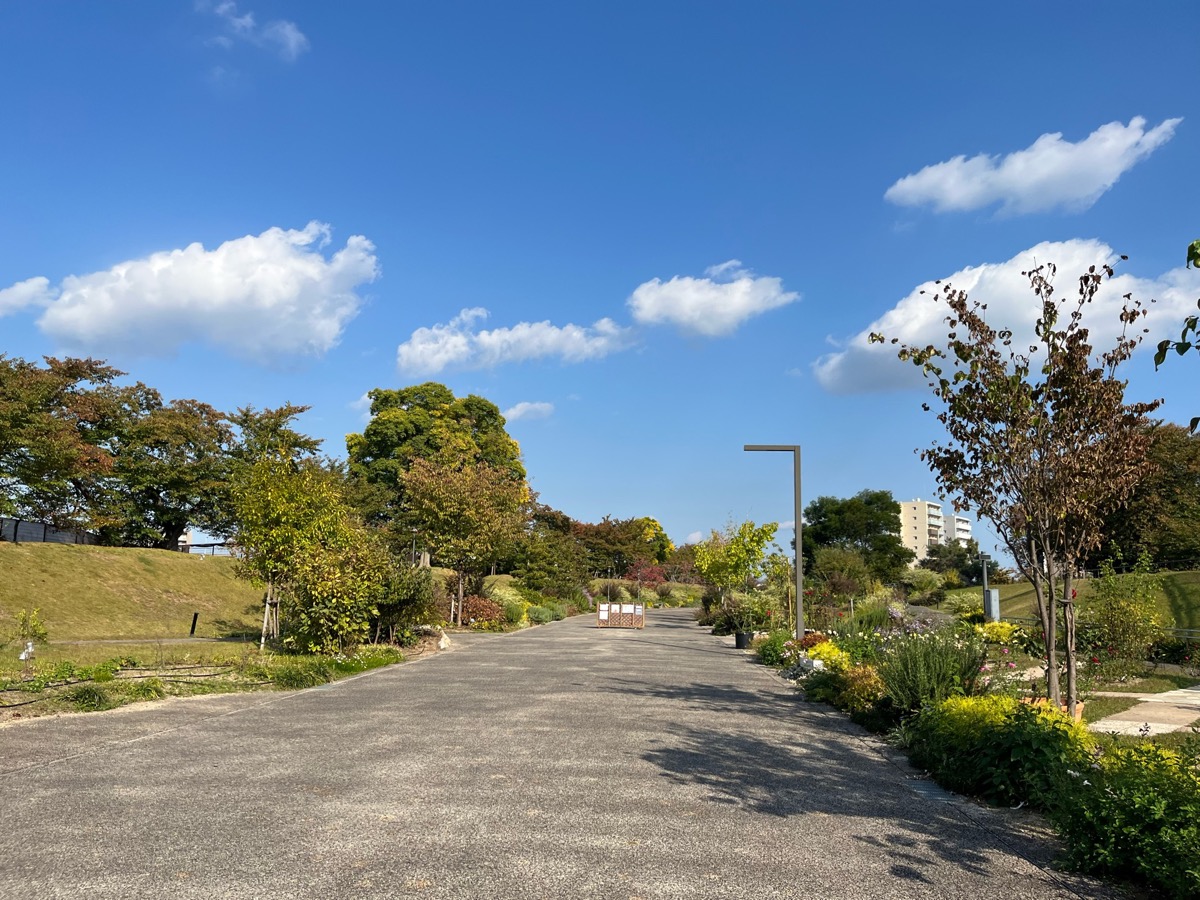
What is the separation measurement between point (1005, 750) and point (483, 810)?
420 centimetres

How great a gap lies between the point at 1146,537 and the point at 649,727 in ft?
95.3

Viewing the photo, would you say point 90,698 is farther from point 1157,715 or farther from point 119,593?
point 119,593

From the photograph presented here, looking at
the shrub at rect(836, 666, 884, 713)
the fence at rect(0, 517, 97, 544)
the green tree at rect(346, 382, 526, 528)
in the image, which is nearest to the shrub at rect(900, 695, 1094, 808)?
the shrub at rect(836, 666, 884, 713)

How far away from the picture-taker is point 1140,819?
4629mm

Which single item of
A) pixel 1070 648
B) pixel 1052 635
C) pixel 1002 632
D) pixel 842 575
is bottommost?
pixel 1002 632

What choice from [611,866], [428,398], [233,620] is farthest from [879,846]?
[428,398]

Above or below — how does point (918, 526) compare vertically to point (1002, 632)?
above

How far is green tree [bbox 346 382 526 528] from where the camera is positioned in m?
49.8

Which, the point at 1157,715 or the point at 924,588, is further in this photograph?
the point at 924,588

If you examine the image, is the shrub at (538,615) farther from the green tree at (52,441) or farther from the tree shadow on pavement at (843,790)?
the tree shadow on pavement at (843,790)

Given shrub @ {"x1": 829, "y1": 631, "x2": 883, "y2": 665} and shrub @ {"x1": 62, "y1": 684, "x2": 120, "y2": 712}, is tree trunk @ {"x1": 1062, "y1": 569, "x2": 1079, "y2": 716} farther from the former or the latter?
shrub @ {"x1": 62, "y1": 684, "x2": 120, "y2": 712}

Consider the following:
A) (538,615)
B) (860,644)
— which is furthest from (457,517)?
(860,644)

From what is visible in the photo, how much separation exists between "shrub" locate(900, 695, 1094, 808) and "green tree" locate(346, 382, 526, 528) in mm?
41148

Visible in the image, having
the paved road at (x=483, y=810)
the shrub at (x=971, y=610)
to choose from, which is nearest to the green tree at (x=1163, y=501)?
the shrub at (x=971, y=610)
